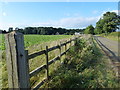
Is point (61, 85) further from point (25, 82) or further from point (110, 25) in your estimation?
point (110, 25)

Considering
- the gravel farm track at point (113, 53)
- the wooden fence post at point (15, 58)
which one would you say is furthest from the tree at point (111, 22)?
the wooden fence post at point (15, 58)

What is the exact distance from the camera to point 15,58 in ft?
7.50

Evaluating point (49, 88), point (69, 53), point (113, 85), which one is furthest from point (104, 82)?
point (69, 53)

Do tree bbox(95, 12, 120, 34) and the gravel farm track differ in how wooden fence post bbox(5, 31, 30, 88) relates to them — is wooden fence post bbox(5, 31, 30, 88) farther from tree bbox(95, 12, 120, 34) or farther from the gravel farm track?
tree bbox(95, 12, 120, 34)

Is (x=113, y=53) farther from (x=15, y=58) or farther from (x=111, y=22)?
(x=111, y=22)

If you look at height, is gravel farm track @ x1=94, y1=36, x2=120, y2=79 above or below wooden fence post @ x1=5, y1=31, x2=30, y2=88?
below

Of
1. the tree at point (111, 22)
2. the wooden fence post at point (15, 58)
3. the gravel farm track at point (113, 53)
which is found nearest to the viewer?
the wooden fence post at point (15, 58)

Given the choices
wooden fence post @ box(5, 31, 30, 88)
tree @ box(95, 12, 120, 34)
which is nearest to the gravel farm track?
wooden fence post @ box(5, 31, 30, 88)

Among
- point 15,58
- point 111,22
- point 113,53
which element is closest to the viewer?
point 15,58

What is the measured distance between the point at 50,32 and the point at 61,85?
82904 mm

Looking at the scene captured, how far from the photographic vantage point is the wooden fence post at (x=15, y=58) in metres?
2.26

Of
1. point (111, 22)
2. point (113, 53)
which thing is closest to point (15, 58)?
A: point (113, 53)

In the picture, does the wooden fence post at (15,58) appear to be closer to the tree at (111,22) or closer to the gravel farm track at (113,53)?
the gravel farm track at (113,53)

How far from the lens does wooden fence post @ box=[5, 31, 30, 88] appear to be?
226 cm
